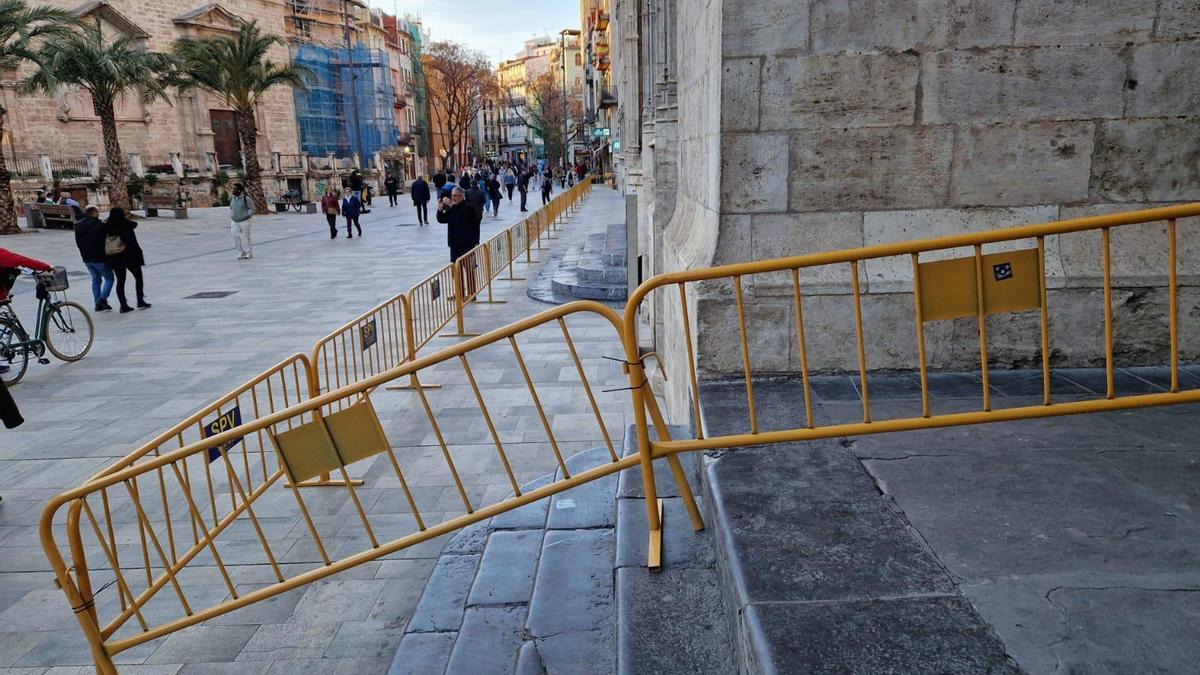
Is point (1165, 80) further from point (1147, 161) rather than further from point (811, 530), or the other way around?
point (811, 530)

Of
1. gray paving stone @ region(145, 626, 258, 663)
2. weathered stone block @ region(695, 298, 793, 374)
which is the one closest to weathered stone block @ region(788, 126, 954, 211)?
weathered stone block @ region(695, 298, 793, 374)

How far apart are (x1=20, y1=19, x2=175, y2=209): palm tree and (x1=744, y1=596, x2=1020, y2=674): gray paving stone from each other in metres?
29.4

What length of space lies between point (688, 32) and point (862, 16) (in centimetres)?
218

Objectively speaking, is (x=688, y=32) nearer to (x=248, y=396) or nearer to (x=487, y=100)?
(x=248, y=396)

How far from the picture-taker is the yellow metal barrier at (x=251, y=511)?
10.1 ft

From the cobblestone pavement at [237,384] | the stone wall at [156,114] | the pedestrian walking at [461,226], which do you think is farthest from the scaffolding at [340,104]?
the pedestrian walking at [461,226]

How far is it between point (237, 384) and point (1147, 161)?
8068mm

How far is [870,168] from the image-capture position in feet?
14.2

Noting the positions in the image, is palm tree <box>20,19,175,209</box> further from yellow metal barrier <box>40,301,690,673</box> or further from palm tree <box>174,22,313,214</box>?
yellow metal barrier <box>40,301,690,673</box>

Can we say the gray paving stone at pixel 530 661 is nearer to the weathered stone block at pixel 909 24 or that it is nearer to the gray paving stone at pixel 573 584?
the gray paving stone at pixel 573 584

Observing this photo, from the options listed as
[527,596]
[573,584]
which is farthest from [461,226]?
[573,584]

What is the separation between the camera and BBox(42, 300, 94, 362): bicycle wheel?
9.27 meters

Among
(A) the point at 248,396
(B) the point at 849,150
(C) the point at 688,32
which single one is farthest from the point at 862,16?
(A) the point at 248,396

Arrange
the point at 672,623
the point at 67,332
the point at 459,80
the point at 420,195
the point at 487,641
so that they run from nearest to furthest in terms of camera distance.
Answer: the point at 672,623, the point at 487,641, the point at 67,332, the point at 420,195, the point at 459,80
